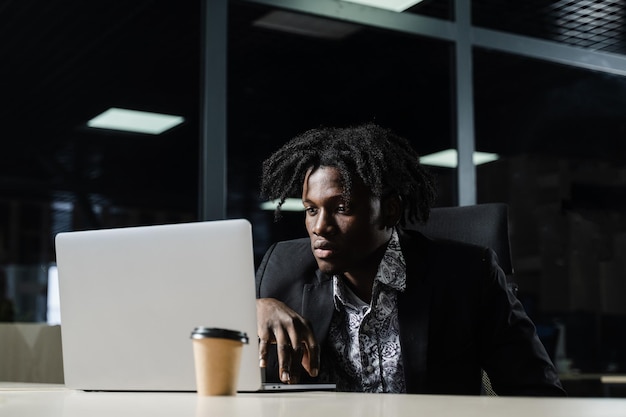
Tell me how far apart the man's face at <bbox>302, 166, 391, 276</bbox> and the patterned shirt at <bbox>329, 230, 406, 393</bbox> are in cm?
6

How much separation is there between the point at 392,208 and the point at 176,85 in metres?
1.66

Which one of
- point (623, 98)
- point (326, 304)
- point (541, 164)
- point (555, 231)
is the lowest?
point (326, 304)

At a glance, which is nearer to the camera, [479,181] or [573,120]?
[479,181]

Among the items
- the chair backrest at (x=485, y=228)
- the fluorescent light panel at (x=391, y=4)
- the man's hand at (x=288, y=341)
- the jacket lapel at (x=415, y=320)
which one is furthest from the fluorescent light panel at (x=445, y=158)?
the man's hand at (x=288, y=341)

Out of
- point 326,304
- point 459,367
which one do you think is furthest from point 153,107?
point 459,367

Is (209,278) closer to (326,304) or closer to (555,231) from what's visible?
(326,304)

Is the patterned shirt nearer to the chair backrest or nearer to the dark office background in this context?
the chair backrest

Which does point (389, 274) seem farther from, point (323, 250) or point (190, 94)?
point (190, 94)

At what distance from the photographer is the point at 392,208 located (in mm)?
2260

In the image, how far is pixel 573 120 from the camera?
4.82 meters

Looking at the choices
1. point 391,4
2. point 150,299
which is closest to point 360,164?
point 150,299

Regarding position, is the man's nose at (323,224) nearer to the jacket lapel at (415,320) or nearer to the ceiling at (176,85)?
the jacket lapel at (415,320)

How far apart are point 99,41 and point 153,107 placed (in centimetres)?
35

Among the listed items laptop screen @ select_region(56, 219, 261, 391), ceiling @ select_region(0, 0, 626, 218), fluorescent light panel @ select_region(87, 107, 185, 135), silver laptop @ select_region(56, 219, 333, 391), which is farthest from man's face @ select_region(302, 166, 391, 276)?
fluorescent light panel @ select_region(87, 107, 185, 135)
